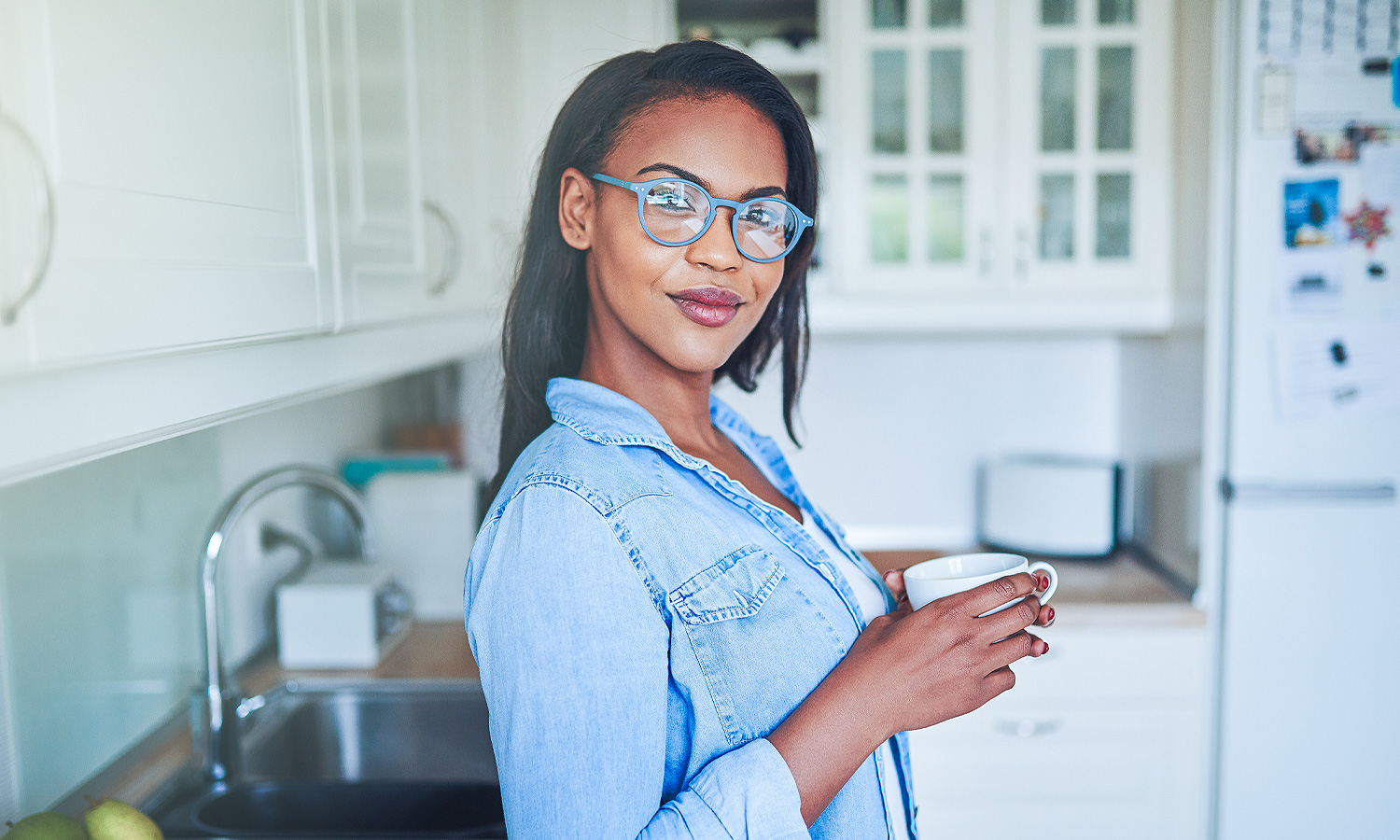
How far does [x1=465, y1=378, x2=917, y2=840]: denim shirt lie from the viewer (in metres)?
0.67

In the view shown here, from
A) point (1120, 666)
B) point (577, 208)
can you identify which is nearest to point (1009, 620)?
point (577, 208)

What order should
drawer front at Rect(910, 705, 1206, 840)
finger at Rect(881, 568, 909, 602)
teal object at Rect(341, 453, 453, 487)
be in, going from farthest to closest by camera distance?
teal object at Rect(341, 453, 453, 487), drawer front at Rect(910, 705, 1206, 840), finger at Rect(881, 568, 909, 602)

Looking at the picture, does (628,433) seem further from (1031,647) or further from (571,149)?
(1031,647)

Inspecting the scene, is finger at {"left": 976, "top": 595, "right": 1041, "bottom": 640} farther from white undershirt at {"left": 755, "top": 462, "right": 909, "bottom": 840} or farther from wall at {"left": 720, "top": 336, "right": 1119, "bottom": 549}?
wall at {"left": 720, "top": 336, "right": 1119, "bottom": 549}

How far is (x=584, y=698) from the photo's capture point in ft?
2.19

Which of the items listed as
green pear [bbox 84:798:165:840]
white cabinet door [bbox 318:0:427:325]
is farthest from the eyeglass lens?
green pear [bbox 84:798:165:840]

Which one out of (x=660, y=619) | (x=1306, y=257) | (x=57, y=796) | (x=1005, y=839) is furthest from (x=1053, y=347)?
(x=57, y=796)

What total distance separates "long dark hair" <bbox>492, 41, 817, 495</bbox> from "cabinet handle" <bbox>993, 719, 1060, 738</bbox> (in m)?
1.23

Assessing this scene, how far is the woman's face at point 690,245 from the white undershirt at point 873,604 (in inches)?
8.4

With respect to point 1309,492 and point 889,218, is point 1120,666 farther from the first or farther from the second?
point 889,218

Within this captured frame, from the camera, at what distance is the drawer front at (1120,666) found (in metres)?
1.94

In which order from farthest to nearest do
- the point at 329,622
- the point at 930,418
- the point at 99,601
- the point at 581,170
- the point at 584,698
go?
the point at 930,418 < the point at 329,622 < the point at 99,601 < the point at 581,170 < the point at 584,698

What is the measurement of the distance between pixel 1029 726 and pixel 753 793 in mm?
1419

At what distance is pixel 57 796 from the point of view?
1.15 m
